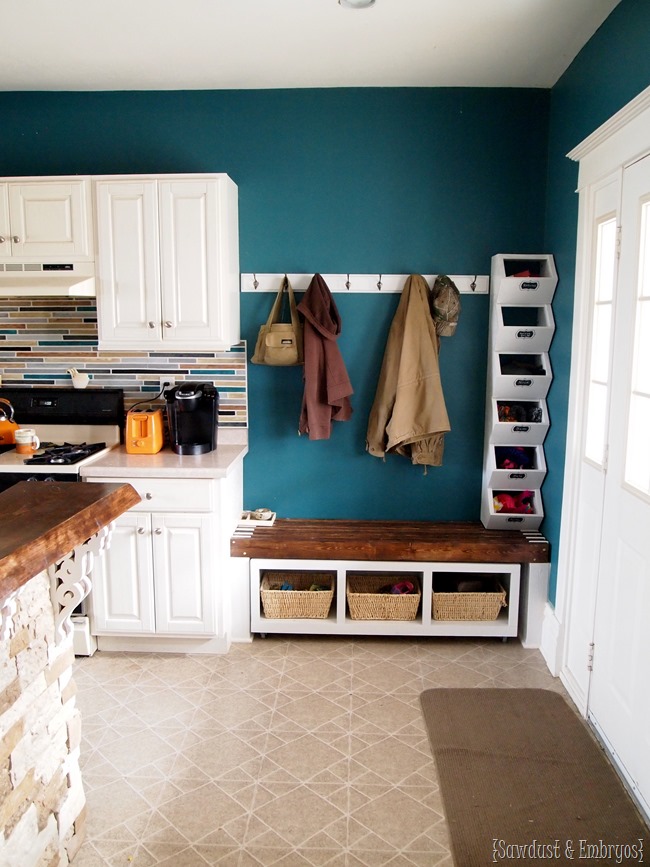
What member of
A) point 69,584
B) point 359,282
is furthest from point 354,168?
point 69,584

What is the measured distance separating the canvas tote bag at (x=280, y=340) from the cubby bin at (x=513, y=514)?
117 cm

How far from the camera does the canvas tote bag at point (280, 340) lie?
11.0 ft

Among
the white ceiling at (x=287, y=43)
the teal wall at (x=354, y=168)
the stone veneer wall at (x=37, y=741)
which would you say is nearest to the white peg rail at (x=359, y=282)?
the teal wall at (x=354, y=168)

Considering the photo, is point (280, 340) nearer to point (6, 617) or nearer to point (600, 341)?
point (600, 341)

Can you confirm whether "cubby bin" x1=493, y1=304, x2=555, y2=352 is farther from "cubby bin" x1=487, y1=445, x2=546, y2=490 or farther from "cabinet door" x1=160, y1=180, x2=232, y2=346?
"cabinet door" x1=160, y1=180, x2=232, y2=346

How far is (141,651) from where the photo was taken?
10.8ft

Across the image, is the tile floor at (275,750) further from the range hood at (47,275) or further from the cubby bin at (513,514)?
the range hood at (47,275)

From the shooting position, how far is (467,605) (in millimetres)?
3311

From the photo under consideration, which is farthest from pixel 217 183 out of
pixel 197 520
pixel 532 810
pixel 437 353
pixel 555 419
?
pixel 532 810

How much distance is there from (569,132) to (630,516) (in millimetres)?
1756

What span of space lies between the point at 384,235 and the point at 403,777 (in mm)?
2431

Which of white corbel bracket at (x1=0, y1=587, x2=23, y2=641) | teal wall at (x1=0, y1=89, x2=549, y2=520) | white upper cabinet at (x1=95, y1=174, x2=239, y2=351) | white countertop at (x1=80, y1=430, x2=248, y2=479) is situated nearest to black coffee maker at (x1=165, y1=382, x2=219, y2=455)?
white countertop at (x1=80, y1=430, x2=248, y2=479)

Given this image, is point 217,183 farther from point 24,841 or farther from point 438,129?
point 24,841

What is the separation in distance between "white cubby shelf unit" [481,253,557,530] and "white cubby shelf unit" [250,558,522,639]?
1.04 feet
